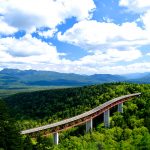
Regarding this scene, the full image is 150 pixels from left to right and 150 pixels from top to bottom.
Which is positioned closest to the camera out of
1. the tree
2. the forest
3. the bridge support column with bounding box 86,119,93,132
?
the tree

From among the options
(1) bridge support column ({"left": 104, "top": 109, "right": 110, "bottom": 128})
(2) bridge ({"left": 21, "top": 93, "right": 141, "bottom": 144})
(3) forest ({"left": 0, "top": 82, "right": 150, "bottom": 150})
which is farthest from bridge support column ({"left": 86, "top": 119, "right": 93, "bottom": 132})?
(1) bridge support column ({"left": 104, "top": 109, "right": 110, "bottom": 128})

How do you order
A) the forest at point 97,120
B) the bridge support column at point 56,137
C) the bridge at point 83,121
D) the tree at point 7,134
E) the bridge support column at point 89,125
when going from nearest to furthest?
1. the tree at point 7,134
2. the forest at point 97,120
3. the bridge at point 83,121
4. the bridge support column at point 56,137
5. the bridge support column at point 89,125

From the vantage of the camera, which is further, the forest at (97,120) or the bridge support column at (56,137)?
the bridge support column at (56,137)

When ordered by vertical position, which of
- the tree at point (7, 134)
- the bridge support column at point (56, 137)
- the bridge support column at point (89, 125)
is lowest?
the bridge support column at point (56, 137)

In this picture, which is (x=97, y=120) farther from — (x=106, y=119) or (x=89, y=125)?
(x=89, y=125)

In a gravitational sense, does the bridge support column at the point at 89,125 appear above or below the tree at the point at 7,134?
below

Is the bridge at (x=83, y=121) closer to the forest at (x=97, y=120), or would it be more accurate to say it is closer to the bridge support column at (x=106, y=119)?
the bridge support column at (x=106, y=119)

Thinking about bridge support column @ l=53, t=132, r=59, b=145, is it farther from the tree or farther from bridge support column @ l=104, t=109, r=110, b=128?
the tree

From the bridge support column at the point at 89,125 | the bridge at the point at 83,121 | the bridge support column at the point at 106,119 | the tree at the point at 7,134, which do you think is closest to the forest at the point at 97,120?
the bridge support column at the point at 106,119

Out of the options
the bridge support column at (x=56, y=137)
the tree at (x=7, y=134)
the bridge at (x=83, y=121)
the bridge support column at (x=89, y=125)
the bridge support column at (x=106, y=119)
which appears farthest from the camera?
the bridge support column at (x=106, y=119)

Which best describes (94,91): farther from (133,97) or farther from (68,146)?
(68,146)

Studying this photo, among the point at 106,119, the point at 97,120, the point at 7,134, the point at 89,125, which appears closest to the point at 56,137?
the point at 89,125
